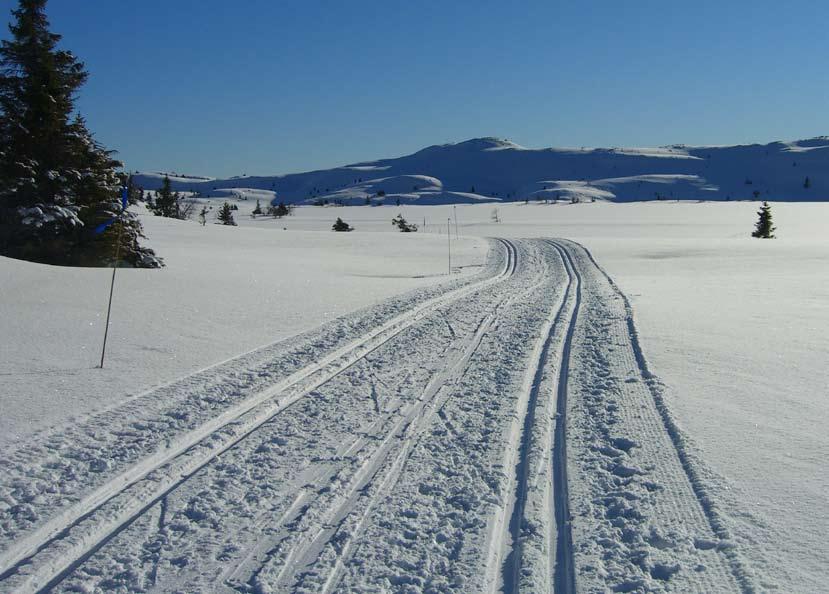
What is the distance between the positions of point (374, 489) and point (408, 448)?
863mm

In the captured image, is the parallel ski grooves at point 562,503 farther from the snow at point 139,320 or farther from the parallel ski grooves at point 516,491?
the snow at point 139,320

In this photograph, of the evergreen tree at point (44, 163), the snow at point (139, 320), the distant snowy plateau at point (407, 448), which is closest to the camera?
the distant snowy plateau at point (407, 448)

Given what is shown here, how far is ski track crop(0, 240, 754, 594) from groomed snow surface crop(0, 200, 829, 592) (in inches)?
0.9

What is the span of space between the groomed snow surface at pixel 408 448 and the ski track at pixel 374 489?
22mm

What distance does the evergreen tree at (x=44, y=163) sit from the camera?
18984 millimetres

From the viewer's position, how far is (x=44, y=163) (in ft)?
64.5

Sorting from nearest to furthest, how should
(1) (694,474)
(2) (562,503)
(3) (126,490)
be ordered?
(2) (562,503)
(3) (126,490)
(1) (694,474)

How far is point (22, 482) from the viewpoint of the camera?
16.1 ft

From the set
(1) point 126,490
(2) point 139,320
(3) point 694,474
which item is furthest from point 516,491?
(2) point 139,320

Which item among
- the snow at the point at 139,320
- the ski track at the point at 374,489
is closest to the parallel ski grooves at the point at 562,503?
the ski track at the point at 374,489

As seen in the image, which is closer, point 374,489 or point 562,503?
point 562,503

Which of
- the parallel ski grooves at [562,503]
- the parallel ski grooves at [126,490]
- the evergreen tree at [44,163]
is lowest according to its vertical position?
the parallel ski grooves at [126,490]

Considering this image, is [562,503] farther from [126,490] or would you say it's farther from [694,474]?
[126,490]

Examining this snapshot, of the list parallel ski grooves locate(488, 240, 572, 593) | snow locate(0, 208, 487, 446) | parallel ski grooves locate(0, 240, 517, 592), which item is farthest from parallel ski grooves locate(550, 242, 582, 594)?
snow locate(0, 208, 487, 446)
